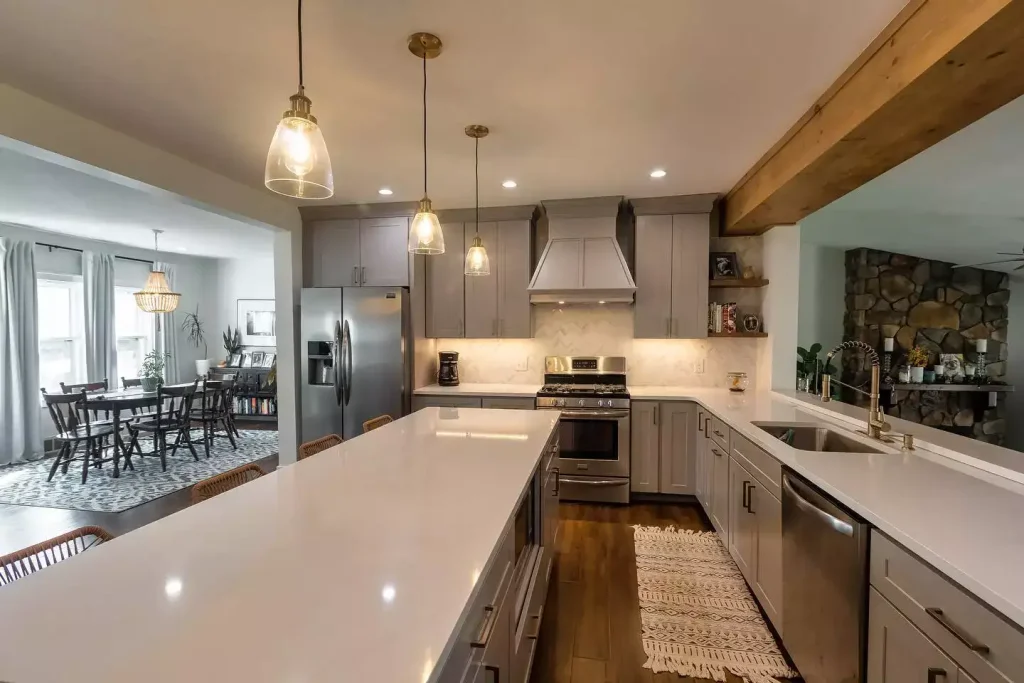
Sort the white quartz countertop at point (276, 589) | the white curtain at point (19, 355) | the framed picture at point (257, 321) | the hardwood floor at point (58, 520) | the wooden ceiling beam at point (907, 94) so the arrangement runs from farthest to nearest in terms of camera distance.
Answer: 1. the framed picture at point (257, 321)
2. the white curtain at point (19, 355)
3. the hardwood floor at point (58, 520)
4. the wooden ceiling beam at point (907, 94)
5. the white quartz countertop at point (276, 589)

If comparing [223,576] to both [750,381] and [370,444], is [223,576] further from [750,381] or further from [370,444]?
[750,381]

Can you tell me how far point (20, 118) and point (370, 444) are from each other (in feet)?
7.21

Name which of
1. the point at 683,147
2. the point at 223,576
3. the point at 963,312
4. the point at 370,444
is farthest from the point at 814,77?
the point at 963,312

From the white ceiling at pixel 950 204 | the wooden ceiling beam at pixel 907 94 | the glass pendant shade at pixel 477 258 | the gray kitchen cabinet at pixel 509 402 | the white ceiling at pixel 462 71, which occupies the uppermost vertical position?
the white ceiling at pixel 462 71

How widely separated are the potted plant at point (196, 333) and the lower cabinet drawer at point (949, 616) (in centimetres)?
807

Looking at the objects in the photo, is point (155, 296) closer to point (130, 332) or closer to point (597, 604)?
point (130, 332)

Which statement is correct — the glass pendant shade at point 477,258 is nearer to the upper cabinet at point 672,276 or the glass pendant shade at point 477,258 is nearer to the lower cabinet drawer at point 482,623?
the lower cabinet drawer at point 482,623

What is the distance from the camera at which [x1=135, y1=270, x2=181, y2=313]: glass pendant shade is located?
5.44 meters

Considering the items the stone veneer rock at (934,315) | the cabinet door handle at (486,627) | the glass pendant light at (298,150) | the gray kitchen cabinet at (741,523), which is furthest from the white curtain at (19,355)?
the stone veneer rock at (934,315)

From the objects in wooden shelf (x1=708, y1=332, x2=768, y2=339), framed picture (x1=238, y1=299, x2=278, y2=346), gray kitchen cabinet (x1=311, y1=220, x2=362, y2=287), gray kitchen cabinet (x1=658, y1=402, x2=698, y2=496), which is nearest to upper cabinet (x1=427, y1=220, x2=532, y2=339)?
gray kitchen cabinet (x1=311, y1=220, x2=362, y2=287)

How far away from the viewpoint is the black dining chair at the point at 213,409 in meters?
5.34

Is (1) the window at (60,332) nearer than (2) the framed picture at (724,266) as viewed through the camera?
No

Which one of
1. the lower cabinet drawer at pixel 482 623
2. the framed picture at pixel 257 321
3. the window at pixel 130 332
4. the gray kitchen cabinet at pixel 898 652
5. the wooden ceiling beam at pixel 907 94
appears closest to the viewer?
the lower cabinet drawer at pixel 482 623

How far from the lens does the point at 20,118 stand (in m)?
2.20
